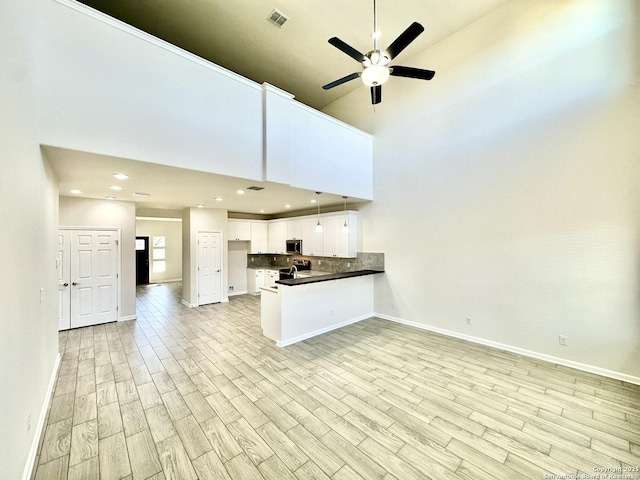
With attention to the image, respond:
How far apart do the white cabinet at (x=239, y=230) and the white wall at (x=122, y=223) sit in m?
2.68

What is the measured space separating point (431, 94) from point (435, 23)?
1072 millimetres

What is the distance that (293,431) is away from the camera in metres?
2.28

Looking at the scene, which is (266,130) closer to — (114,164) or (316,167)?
(316,167)

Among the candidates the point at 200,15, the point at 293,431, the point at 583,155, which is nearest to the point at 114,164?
the point at 200,15

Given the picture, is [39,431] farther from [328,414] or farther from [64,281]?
[64,281]

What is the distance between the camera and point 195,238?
6.73 m

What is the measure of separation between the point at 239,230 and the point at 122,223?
3.10 metres

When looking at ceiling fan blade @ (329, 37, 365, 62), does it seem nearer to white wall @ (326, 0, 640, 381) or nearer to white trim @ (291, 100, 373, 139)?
white trim @ (291, 100, 373, 139)

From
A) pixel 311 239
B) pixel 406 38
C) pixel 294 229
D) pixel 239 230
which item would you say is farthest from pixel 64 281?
pixel 406 38

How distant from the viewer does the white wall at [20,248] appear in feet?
4.96

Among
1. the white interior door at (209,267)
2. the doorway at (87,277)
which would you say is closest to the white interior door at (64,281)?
the doorway at (87,277)

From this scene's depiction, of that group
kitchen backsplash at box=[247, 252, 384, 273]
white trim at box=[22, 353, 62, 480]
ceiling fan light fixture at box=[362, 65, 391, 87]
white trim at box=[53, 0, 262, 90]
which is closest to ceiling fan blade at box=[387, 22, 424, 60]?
ceiling fan light fixture at box=[362, 65, 391, 87]

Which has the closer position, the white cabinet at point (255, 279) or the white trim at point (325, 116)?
the white trim at point (325, 116)

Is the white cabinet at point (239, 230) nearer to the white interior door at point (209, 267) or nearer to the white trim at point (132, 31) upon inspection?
the white interior door at point (209, 267)
